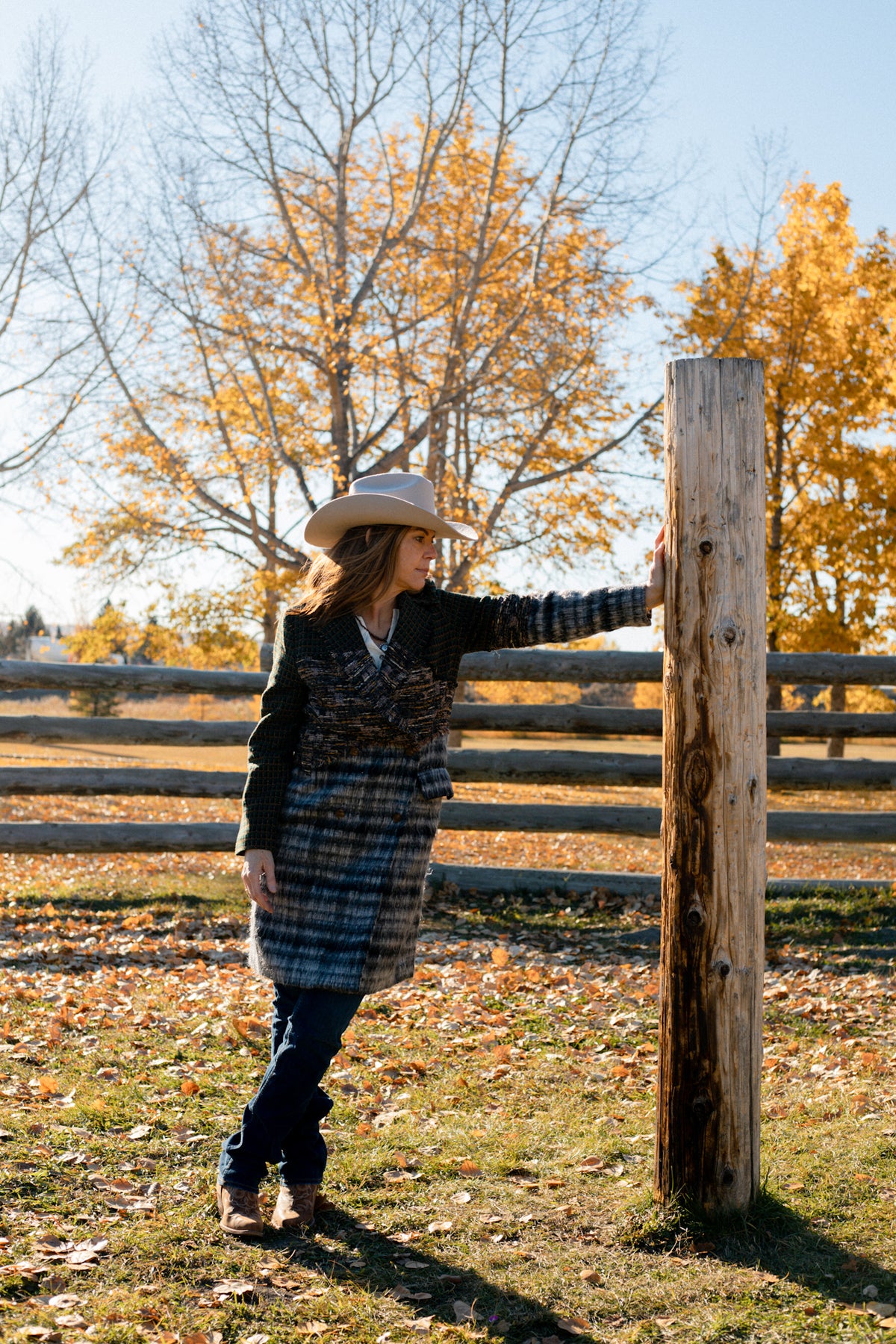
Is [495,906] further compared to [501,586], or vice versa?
[501,586]

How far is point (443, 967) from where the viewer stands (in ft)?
21.0

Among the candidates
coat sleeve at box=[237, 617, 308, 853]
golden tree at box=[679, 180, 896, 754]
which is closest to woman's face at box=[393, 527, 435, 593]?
coat sleeve at box=[237, 617, 308, 853]

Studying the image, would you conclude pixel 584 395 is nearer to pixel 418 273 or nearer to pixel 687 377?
pixel 418 273

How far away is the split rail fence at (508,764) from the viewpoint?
314 inches

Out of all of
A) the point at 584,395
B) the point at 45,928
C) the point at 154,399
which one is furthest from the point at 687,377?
the point at 154,399

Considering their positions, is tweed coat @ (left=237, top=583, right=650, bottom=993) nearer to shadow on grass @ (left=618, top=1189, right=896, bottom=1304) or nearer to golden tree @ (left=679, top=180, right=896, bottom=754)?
shadow on grass @ (left=618, top=1189, right=896, bottom=1304)

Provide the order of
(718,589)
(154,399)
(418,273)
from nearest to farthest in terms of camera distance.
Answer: (718,589), (418,273), (154,399)

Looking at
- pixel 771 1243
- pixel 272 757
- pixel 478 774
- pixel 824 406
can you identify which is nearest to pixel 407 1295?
pixel 771 1243

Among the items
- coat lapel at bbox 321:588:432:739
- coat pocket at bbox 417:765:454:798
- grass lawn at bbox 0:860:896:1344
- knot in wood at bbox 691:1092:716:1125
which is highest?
coat lapel at bbox 321:588:432:739

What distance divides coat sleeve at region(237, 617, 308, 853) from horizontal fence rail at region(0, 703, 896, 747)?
4901mm

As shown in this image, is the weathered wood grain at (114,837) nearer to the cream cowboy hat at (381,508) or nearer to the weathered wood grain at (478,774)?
the weathered wood grain at (478,774)

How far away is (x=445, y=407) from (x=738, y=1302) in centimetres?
961

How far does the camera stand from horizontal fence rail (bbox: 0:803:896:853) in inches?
318

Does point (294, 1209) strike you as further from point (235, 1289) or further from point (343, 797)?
point (343, 797)
